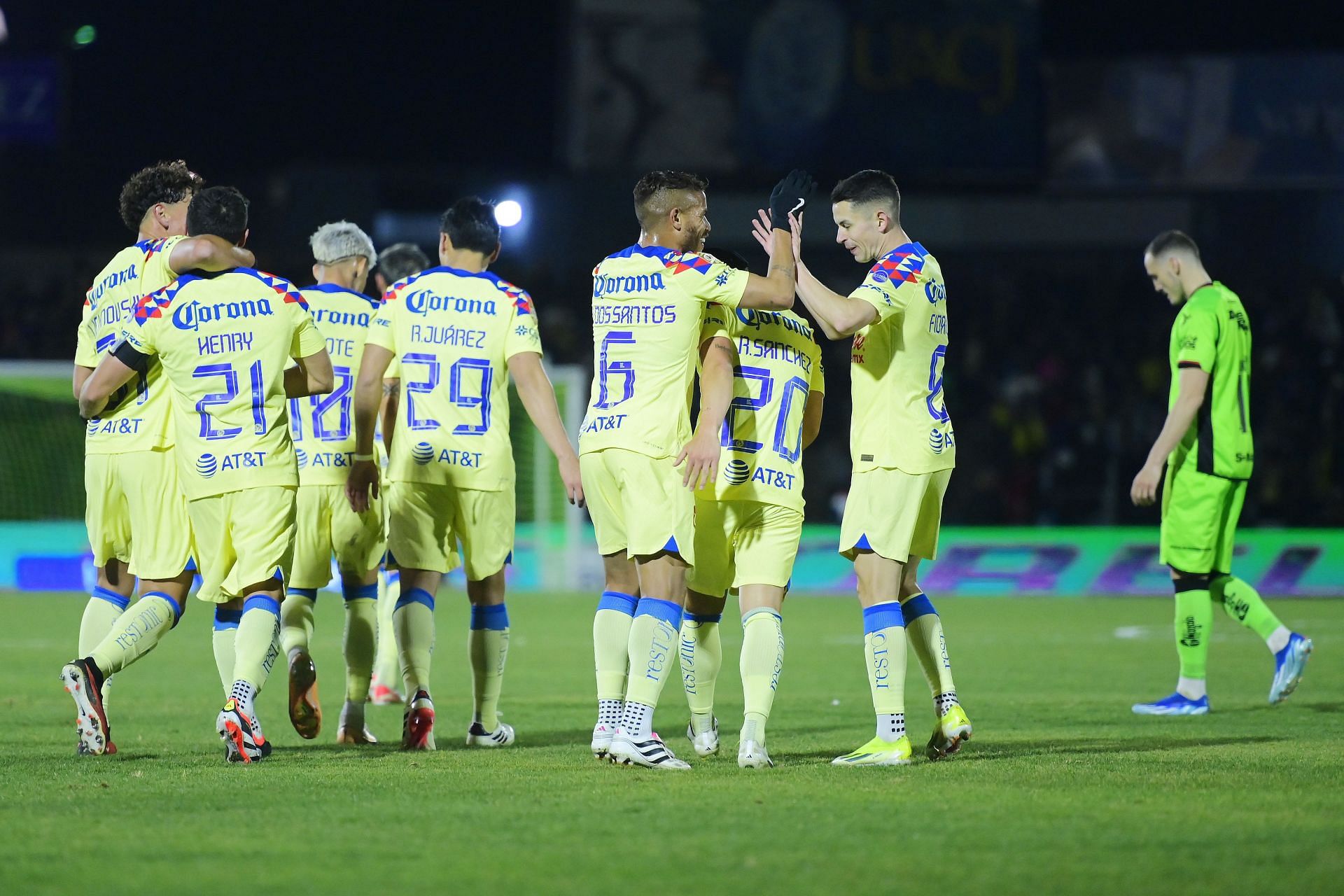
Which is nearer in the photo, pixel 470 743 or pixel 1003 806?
pixel 1003 806

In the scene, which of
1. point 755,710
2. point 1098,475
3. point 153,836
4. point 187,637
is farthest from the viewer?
point 1098,475

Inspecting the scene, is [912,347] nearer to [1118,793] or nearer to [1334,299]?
[1118,793]

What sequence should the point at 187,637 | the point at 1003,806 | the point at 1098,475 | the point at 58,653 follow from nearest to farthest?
the point at 1003,806
the point at 58,653
the point at 187,637
the point at 1098,475

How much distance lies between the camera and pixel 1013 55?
21.0m

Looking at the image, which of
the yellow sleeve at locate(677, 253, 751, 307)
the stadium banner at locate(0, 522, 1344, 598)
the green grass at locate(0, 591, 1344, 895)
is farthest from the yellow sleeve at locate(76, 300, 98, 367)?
the stadium banner at locate(0, 522, 1344, 598)

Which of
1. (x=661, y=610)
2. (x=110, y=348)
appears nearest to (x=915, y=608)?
(x=661, y=610)

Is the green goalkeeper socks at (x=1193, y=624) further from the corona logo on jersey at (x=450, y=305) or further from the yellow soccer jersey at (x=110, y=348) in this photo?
the yellow soccer jersey at (x=110, y=348)

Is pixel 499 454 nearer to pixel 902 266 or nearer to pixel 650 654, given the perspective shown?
pixel 650 654

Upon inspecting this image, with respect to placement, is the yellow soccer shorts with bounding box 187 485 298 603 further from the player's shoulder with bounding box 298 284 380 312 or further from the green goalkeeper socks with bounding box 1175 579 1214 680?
the green goalkeeper socks with bounding box 1175 579 1214 680

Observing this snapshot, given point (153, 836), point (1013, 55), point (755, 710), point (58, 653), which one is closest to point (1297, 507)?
point (1013, 55)

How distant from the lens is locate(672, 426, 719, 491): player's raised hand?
591cm

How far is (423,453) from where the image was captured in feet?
23.0

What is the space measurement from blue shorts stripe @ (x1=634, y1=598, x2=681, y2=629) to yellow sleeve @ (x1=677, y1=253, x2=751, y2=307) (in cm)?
109

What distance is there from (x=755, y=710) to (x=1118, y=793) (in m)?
1.36
